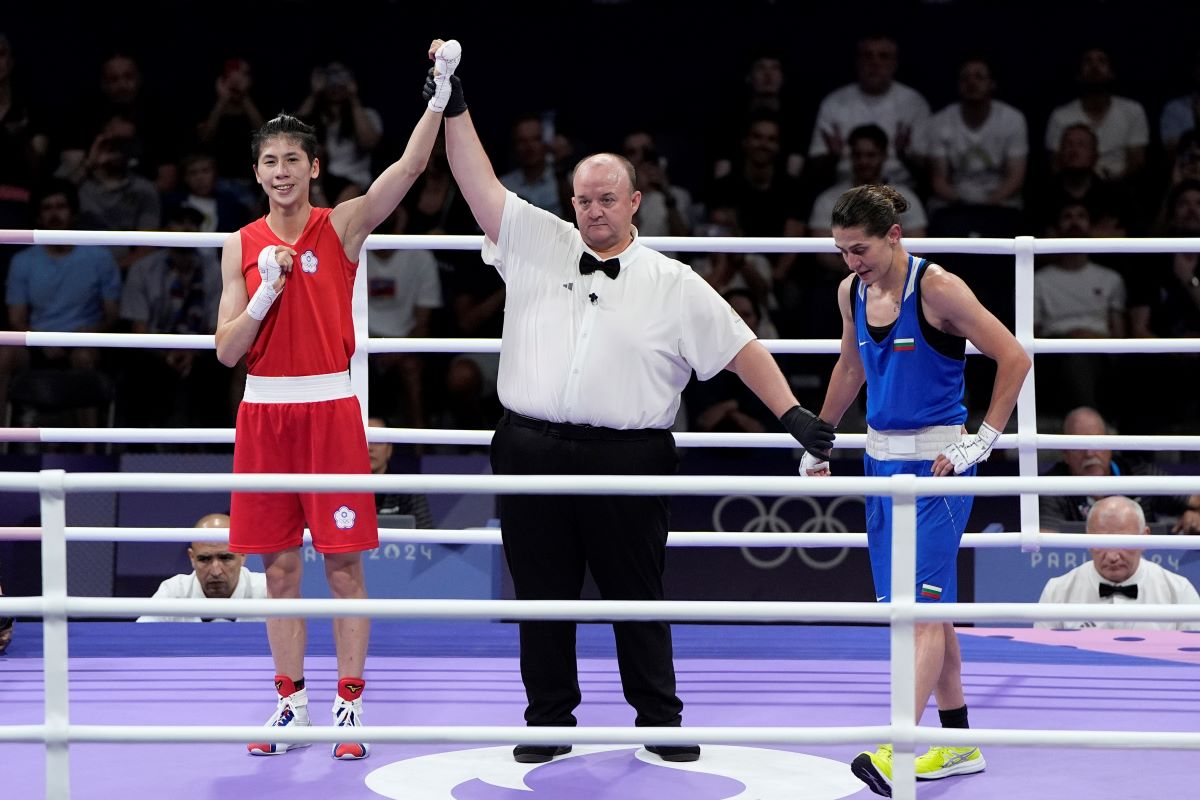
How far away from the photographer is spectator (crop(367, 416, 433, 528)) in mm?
6238

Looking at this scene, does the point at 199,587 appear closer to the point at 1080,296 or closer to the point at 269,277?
the point at 269,277

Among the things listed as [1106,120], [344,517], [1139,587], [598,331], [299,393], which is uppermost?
[1106,120]

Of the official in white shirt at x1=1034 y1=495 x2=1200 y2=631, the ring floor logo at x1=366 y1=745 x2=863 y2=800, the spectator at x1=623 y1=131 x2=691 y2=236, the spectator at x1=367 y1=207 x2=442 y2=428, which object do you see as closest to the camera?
the ring floor logo at x1=366 y1=745 x2=863 y2=800

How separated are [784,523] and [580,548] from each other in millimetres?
2697

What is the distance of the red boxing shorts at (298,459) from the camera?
361 centimetres

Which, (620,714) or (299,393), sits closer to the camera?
(299,393)

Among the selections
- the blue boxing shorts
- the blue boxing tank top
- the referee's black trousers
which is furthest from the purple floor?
the blue boxing tank top

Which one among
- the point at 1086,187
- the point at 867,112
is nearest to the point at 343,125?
the point at 867,112

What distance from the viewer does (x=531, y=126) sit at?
7816 mm

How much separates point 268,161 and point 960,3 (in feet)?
19.3

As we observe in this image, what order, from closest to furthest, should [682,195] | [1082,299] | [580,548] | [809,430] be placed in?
[809,430]
[580,548]
[1082,299]
[682,195]

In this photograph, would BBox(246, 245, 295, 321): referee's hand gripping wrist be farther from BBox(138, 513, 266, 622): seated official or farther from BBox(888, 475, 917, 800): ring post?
BBox(138, 513, 266, 622): seated official

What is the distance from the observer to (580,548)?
144 inches

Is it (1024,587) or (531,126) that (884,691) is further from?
(531,126)
